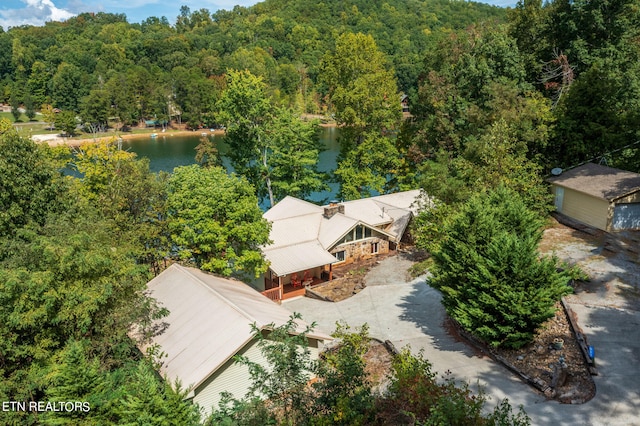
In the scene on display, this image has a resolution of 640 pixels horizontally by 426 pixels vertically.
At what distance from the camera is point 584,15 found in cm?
3441

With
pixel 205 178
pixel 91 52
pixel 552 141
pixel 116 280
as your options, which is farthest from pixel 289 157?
pixel 91 52

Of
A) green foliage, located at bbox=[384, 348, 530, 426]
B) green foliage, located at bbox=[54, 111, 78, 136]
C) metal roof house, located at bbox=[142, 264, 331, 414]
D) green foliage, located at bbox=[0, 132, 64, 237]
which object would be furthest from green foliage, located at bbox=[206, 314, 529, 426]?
green foliage, located at bbox=[54, 111, 78, 136]

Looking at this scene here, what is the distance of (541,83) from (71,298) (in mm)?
37208

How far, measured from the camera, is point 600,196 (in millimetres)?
26016

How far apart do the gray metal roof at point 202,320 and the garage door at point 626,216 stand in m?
18.4

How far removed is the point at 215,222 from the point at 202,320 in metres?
6.26

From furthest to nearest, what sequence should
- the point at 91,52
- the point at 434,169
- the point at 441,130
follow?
the point at 91,52 < the point at 441,130 < the point at 434,169

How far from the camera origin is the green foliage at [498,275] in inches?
596

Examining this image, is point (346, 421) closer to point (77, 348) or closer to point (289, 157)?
point (77, 348)

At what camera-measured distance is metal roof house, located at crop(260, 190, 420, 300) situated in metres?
27.4

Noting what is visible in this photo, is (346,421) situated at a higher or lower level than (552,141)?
lower

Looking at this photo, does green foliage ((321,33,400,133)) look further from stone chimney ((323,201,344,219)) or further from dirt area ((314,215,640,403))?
dirt area ((314,215,640,403))

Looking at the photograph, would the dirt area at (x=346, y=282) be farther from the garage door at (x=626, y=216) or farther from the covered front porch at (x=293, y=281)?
the garage door at (x=626, y=216)

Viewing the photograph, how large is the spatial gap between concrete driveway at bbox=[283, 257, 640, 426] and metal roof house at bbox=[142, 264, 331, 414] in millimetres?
3804
